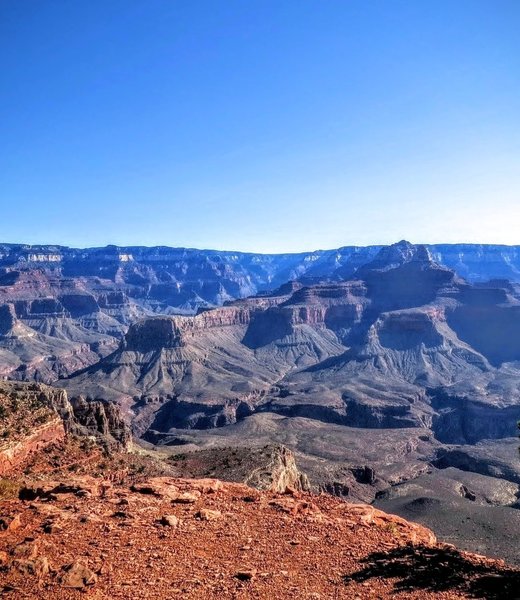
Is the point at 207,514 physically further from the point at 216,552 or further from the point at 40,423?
the point at 40,423

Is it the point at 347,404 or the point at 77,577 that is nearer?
the point at 77,577

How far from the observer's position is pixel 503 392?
13762 centimetres

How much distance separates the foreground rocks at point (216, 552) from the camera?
48.0 feet

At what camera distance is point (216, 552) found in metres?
17.0

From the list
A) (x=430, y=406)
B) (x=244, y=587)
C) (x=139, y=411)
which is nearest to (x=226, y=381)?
(x=139, y=411)

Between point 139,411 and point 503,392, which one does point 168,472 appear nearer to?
point 139,411

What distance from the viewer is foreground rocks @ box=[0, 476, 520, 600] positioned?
48.0 feet

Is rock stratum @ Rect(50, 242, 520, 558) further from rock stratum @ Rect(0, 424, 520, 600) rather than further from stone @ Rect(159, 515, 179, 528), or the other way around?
stone @ Rect(159, 515, 179, 528)

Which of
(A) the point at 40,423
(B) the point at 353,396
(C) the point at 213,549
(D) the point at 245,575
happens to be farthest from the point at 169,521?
(B) the point at 353,396

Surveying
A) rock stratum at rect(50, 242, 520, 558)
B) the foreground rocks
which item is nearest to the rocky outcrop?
the foreground rocks

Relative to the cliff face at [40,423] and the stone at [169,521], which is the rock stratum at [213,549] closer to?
the stone at [169,521]

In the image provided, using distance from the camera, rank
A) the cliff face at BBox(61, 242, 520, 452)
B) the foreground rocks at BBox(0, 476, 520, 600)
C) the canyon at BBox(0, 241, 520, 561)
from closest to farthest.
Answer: the foreground rocks at BBox(0, 476, 520, 600)
the canyon at BBox(0, 241, 520, 561)
the cliff face at BBox(61, 242, 520, 452)

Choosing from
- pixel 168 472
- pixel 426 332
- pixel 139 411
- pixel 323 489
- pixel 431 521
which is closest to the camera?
pixel 168 472

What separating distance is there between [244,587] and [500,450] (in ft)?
308
